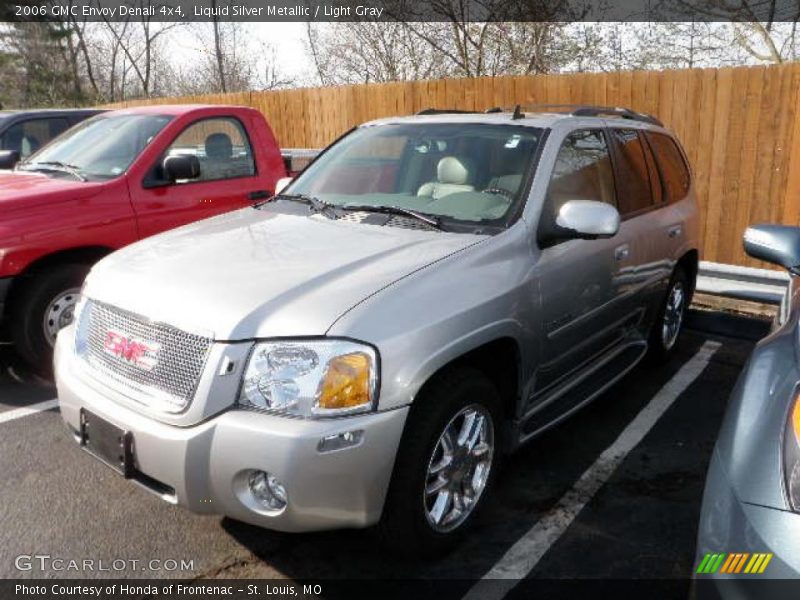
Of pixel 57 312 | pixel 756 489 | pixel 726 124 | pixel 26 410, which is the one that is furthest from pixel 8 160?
pixel 726 124

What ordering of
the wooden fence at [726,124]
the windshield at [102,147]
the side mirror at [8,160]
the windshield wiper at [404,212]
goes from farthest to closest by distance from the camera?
the wooden fence at [726,124] < the side mirror at [8,160] < the windshield at [102,147] < the windshield wiper at [404,212]

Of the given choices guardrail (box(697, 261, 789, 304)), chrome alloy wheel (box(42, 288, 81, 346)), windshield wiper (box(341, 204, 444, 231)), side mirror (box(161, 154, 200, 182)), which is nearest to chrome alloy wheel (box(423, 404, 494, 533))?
windshield wiper (box(341, 204, 444, 231))

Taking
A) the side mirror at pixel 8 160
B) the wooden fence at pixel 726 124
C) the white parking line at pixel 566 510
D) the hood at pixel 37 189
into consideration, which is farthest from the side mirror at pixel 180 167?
the wooden fence at pixel 726 124

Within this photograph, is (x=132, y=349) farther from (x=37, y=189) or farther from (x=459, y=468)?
(x=37, y=189)

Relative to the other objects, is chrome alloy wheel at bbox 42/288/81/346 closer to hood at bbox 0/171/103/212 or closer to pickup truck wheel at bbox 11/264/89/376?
pickup truck wheel at bbox 11/264/89/376

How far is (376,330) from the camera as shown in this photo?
7.82ft

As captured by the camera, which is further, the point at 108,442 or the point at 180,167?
the point at 180,167

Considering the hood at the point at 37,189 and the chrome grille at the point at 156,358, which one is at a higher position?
the hood at the point at 37,189

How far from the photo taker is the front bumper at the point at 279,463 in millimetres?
2258

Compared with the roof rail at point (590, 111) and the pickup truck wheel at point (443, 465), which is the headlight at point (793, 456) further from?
the roof rail at point (590, 111)

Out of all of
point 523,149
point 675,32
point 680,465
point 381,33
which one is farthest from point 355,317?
point 381,33

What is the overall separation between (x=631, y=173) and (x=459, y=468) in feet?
7.86

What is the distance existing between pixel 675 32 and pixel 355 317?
1242 cm

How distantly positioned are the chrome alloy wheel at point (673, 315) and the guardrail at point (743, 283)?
105 cm
